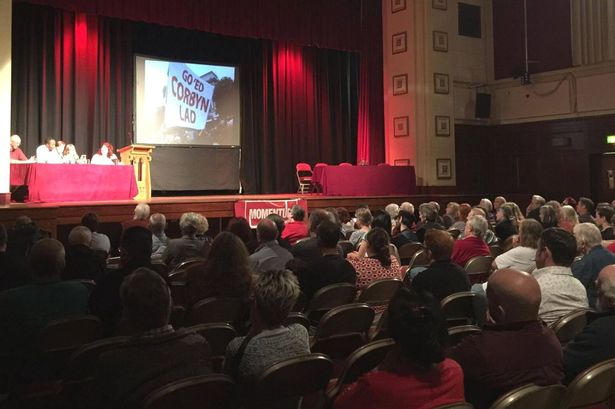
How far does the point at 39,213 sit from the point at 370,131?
8.01 meters

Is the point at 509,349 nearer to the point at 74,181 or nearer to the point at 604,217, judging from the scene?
the point at 604,217

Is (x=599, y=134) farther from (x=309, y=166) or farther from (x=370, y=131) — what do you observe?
(x=309, y=166)

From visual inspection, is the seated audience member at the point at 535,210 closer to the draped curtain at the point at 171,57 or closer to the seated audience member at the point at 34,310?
the seated audience member at the point at 34,310

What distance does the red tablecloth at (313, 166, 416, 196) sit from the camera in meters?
11.2

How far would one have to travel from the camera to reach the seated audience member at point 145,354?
6.52 feet

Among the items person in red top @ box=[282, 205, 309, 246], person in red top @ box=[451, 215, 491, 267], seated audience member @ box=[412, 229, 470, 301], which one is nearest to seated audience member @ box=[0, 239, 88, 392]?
seated audience member @ box=[412, 229, 470, 301]

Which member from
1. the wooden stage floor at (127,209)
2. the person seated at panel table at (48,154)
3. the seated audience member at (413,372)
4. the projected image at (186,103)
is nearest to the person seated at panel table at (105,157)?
the person seated at panel table at (48,154)

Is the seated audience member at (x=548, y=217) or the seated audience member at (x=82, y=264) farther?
the seated audience member at (x=548, y=217)

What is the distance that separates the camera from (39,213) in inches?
→ 278

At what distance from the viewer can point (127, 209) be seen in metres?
8.44

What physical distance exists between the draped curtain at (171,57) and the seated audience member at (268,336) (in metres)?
9.57

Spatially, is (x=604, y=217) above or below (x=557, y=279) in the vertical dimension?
above

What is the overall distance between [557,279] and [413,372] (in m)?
1.64

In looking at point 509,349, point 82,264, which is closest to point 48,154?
point 82,264
